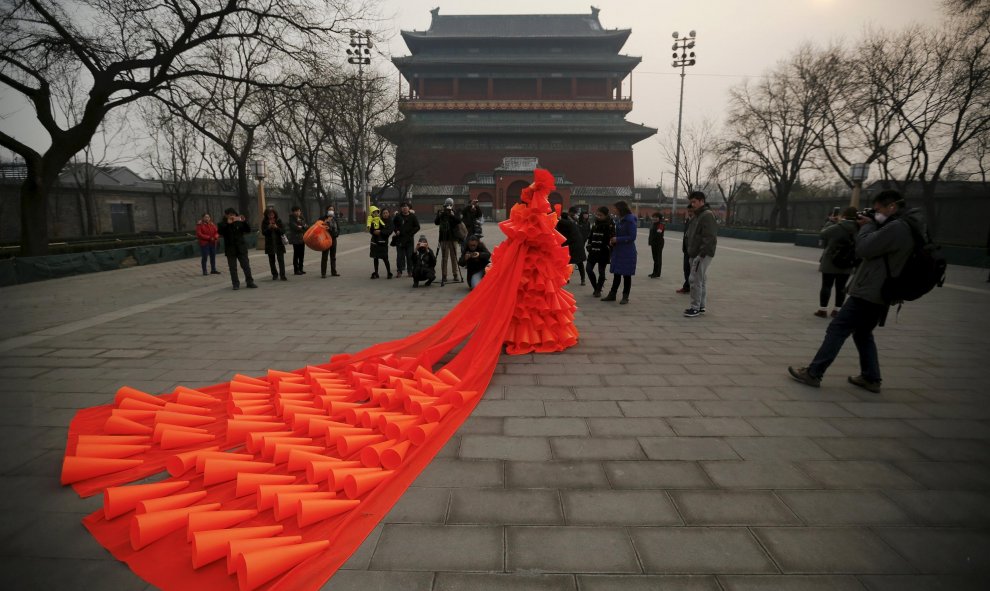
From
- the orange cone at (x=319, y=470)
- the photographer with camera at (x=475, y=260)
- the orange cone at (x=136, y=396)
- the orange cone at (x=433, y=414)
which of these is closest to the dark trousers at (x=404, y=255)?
the photographer with camera at (x=475, y=260)

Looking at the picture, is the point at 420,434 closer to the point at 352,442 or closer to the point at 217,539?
→ the point at 352,442

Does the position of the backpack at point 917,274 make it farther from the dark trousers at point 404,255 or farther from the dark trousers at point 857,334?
the dark trousers at point 404,255

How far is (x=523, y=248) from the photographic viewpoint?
521 centimetres

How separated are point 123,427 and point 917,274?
5992mm

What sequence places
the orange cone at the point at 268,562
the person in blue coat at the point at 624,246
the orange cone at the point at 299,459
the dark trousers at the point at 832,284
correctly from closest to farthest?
the orange cone at the point at 268,562 → the orange cone at the point at 299,459 → the dark trousers at the point at 832,284 → the person in blue coat at the point at 624,246

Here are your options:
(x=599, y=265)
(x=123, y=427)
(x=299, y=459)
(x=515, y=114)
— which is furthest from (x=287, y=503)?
(x=515, y=114)

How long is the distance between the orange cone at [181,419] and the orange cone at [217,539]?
1.43m

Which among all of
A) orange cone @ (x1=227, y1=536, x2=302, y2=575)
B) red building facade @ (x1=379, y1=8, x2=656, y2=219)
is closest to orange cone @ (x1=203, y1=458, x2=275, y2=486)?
orange cone @ (x1=227, y1=536, x2=302, y2=575)

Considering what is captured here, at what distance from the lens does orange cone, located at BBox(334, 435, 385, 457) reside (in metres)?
2.97

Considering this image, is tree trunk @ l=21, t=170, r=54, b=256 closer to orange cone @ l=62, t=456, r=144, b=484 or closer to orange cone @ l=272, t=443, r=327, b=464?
orange cone @ l=62, t=456, r=144, b=484

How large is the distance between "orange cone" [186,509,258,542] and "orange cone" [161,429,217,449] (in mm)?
1002

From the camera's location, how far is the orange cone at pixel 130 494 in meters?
2.37

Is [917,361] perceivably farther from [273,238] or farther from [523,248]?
[273,238]

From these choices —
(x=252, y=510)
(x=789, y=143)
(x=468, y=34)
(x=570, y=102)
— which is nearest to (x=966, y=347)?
(x=252, y=510)
